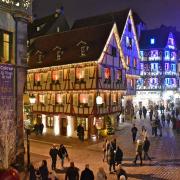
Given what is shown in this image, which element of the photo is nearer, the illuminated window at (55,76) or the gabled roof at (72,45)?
the gabled roof at (72,45)

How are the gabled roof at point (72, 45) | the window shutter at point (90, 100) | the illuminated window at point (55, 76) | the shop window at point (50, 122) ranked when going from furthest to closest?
the shop window at point (50, 122)
the illuminated window at point (55, 76)
the gabled roof at point (72, 45)
the window shutter at point (90, 100)

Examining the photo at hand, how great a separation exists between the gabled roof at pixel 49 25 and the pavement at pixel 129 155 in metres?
21.9

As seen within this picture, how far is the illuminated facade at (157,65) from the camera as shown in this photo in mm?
62531

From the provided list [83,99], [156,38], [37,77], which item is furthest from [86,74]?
[156,38]

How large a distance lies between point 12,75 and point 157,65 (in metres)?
46.5

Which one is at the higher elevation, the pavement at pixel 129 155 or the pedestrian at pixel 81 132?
the pedestrian at pixel 81 132

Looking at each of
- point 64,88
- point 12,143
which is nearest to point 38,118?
point 64,88

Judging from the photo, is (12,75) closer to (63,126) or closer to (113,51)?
(63,126)

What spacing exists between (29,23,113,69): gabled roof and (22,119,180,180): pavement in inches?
331

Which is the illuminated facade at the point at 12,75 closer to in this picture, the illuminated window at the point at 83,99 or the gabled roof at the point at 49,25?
the illuminated window at the point at 83,99

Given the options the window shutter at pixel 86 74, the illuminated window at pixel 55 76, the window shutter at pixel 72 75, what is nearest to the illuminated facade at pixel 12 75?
the window shutter at pixel 86 74

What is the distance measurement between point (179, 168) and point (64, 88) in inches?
697

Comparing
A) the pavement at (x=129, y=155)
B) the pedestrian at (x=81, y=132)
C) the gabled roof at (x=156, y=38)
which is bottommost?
the pavement at (x=129, y=155)

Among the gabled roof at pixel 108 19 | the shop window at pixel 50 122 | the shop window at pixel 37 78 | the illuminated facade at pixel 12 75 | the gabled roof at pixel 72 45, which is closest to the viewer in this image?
the illuminated facade at pixel 12 75
